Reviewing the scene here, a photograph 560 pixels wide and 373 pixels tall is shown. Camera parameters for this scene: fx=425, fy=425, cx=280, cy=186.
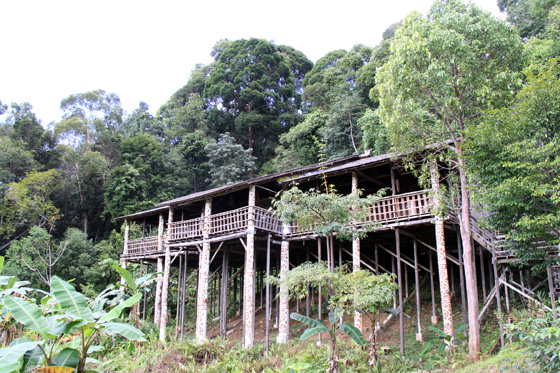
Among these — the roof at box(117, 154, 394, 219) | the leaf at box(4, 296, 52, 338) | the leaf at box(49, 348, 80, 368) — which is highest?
the roof at box(117, 154, 394, 219)

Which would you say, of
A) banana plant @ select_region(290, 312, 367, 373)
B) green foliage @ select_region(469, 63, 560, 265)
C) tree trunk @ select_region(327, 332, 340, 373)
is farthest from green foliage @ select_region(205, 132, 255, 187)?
green foliage @ select_region(469, 63, 560, 265)

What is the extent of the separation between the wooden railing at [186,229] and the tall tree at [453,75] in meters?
9.16

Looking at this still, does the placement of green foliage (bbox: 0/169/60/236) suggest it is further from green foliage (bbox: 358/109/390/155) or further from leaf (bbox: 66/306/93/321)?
leaf (bbox: 66/306/93/321)

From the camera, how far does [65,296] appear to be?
663cm

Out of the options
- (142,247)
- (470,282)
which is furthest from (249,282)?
(142,247)

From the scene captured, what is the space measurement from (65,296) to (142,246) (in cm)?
1574

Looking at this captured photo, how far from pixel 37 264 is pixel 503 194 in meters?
26.6

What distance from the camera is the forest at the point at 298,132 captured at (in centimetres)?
1040

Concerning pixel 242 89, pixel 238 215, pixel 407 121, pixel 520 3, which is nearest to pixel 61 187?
pixel 242 89

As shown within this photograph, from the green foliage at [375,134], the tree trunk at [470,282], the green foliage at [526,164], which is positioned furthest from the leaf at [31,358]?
the green foliage at [375,134]

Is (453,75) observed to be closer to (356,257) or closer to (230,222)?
(356,257)

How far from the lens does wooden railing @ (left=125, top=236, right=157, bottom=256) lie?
2138 cm

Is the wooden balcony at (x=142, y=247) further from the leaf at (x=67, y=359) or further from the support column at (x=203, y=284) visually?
the leaf at (x=67, y=359)

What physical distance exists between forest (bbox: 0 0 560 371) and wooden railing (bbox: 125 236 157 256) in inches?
52.5
